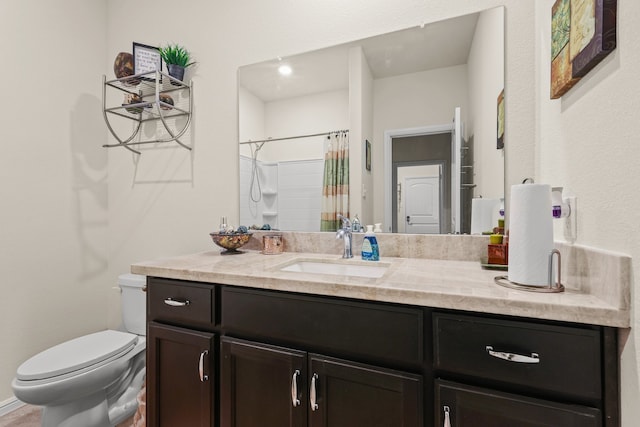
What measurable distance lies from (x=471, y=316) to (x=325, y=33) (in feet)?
5.05

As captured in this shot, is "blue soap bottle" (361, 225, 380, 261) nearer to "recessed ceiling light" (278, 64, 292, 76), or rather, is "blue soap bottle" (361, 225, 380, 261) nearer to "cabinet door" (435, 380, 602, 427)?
"cabinet door" (435, 380, 602, 427)

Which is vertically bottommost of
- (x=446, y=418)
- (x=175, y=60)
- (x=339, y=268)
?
(x=446, y=418)

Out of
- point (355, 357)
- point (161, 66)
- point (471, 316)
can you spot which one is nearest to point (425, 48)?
point (471, 316)

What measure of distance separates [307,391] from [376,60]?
4.85 ft

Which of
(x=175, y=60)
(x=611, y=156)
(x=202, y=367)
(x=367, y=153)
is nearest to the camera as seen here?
(x=611, y=156)

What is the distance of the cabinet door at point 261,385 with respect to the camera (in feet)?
3.20

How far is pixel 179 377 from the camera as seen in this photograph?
3.91 feet

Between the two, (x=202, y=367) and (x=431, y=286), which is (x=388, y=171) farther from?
(x=202, y=367)

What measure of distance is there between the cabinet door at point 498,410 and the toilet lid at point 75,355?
151 cm

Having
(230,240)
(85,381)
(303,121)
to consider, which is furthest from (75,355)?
(303,121)

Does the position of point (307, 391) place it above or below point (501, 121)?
below

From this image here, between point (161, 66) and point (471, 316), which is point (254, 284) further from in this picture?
point (161, 66)

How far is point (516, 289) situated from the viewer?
0.84 meters

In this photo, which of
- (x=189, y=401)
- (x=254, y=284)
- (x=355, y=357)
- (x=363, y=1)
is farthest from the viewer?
(x=363, y=1)
